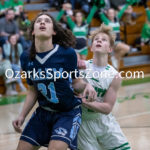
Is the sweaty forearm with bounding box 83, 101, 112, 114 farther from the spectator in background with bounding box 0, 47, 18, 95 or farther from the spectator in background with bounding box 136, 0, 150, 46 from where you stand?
the spectator in background with bounding box 136, 0, 150, 46

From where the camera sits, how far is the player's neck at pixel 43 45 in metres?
3.87

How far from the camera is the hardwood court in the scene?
5.55 metres

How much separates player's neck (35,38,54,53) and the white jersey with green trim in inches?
21.1

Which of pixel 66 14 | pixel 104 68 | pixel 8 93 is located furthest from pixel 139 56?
pixel 104 68

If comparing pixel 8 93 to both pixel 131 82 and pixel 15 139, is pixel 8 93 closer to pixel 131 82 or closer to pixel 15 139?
pixel 131 82

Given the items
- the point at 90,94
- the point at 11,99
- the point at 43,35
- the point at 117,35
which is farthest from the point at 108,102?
the point at 117,35

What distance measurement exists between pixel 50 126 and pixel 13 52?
609 centimetres

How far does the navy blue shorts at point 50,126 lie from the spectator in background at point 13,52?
5.71m

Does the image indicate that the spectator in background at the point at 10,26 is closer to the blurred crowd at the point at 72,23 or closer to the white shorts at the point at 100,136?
the blurred crowd at the point at 72,23

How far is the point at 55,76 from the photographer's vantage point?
3791 millimetres

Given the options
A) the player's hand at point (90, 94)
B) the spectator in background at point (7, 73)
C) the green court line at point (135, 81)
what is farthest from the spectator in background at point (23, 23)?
the player's hand at point (90, 94)

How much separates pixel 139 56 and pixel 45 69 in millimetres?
9120

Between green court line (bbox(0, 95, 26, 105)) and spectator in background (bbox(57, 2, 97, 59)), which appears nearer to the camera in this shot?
green court line (bbox(0, 95, 26, 105))

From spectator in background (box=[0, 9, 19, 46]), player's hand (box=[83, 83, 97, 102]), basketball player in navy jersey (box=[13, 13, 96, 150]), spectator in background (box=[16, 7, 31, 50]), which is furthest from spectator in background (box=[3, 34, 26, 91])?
player's hand (box=[83, 83, 97, 102])
